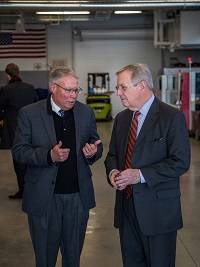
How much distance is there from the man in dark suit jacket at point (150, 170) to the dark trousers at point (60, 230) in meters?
0.39

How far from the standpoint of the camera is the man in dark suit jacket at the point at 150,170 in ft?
8.70

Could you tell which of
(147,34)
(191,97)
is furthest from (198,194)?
(147,34)

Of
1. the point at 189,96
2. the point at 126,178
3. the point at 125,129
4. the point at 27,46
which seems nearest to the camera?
the point at 126,178

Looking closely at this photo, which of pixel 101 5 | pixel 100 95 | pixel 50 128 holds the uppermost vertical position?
pixel 101 5

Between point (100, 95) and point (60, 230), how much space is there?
48.9 feet

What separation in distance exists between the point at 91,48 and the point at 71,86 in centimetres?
1630

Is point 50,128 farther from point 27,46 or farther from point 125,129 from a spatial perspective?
point 27,46

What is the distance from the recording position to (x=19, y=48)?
728 inches

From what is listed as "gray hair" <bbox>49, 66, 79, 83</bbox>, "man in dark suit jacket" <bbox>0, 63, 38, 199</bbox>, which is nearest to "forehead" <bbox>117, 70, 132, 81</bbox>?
"gray hair" <bbox>49, 66, 79, 83</bbox>

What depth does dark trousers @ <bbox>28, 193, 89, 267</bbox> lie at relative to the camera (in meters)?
3.12

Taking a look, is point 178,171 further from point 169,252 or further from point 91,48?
point 91,48

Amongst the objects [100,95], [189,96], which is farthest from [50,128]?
[100,95]

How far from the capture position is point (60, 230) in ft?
10.5

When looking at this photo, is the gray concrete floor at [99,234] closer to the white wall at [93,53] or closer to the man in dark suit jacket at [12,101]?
the man in dark suit jacket at [12,101]
